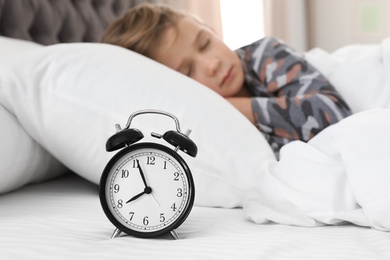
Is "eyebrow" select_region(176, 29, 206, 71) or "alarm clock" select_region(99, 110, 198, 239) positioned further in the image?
"eyebrow" select_region(176, 29, 206, 71)

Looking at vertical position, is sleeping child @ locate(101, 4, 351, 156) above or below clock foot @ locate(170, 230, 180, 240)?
below

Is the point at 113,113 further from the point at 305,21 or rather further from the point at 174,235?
the point at 305,21

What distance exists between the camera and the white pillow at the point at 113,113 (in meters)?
1.12

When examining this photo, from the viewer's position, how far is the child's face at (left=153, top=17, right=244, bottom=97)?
1.69m

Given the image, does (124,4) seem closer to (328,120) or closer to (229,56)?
(229,56)

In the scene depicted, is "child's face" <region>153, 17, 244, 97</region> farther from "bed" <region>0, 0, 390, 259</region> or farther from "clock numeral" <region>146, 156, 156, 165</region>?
"clock numeral" <region>146, 156, 156, 165</region>

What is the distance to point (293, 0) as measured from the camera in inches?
151

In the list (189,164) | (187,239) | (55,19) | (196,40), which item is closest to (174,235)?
(187,239)

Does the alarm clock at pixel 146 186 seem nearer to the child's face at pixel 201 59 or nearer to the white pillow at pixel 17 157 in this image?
the white pillow at pixel 17 157

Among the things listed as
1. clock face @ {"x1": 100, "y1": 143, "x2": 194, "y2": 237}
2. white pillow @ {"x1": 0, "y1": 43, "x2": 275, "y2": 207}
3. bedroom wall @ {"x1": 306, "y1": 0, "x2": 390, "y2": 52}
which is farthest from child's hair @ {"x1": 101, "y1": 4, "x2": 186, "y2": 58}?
bedroom wall @ {"x1": 306, "y1": 0, "x2": 390, "y2": 52}

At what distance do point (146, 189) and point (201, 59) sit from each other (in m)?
0.90

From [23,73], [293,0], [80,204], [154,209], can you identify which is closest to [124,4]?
[23,73]

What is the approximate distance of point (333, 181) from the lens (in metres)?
0.98

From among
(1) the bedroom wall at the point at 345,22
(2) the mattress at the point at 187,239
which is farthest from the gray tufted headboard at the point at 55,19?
(1) the bedroom wall at the point at 345,22
